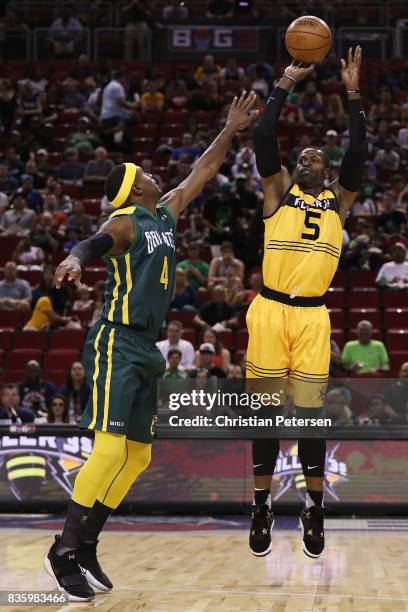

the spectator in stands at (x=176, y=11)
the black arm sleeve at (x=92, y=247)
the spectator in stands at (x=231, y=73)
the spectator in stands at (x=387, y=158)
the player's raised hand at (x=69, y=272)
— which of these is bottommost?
the player's raised hand at (x=69, y=272)

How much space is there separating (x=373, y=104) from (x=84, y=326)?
864 cm

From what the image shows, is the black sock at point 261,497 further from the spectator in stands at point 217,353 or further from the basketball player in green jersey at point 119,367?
the spectator in stands at point 217,353

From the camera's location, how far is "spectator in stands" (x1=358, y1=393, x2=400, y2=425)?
10.9 meters

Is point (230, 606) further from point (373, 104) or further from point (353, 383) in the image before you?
point (373, 104)

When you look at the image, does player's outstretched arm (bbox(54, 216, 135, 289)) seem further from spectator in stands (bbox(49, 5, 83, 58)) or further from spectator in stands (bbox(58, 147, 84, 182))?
spectator in stands (bbox(49, 5, 83, 58))

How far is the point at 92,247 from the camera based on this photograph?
6129mm

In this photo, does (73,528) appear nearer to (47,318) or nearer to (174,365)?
(174,365)

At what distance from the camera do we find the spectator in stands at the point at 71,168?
1934cm

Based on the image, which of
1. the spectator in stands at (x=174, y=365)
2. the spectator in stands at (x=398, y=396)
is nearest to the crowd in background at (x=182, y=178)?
the spectator in stands at (x=174, y=365)

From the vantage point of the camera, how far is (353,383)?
10922 millimetres

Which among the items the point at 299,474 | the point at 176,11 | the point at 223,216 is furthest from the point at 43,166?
the point at 299,474

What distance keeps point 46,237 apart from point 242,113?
9701 mm

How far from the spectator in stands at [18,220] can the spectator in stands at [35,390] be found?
4530 millimetres

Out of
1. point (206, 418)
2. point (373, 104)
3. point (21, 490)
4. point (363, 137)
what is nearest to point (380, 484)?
point (206, 418)
